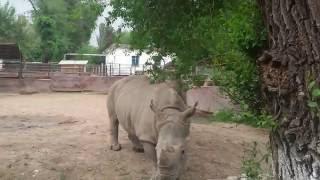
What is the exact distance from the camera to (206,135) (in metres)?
11.5

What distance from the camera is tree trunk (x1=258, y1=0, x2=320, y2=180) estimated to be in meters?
3.45

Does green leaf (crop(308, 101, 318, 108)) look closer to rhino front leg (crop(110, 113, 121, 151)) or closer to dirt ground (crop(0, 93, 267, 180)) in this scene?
dirt ground (crop(0, 93, 267, 180))

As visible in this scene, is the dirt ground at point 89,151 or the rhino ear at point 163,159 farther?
the dirt ground at point 89,151

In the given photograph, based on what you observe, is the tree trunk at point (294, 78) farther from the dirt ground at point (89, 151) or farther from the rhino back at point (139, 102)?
the dirt ground at point (89, 151)

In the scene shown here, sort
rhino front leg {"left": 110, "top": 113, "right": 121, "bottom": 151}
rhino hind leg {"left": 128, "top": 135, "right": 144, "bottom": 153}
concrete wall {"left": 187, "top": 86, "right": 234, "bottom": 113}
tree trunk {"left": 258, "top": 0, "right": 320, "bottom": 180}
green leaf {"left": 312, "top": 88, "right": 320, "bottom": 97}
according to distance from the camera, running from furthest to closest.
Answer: concrete wall {"left": 187, "top": 86, "right": 234, "bottom": 113} < rhino front leg {"left": 110, "top": 113, "right": 121, "bottom": 151} < rhino hind leg {"left": 128, "top": 135, "right": 144, "bottom": 153} < tree trunk {"left": 258, "top": 0, "right": 320, "bottom": 180} < green leaf {"left": 312, "top": 88, "right": 320, "bottom": 97}

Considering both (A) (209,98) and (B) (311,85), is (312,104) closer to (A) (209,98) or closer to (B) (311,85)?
(B) (311,85)

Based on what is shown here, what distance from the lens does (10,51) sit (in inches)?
1115

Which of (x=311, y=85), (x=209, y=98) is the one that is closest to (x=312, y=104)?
(x=311, y=85)

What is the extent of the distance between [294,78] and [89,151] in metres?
6.56

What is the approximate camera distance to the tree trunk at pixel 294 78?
11.3 ft

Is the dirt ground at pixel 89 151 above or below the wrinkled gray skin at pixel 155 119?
below

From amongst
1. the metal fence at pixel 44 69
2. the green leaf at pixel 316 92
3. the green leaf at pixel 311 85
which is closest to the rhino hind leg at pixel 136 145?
the green leaf at pixel 311 85

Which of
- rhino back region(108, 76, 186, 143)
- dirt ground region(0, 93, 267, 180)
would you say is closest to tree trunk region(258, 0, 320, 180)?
rhino back region(108, 76, 186, 143)

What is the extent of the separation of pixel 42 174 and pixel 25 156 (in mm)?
897
